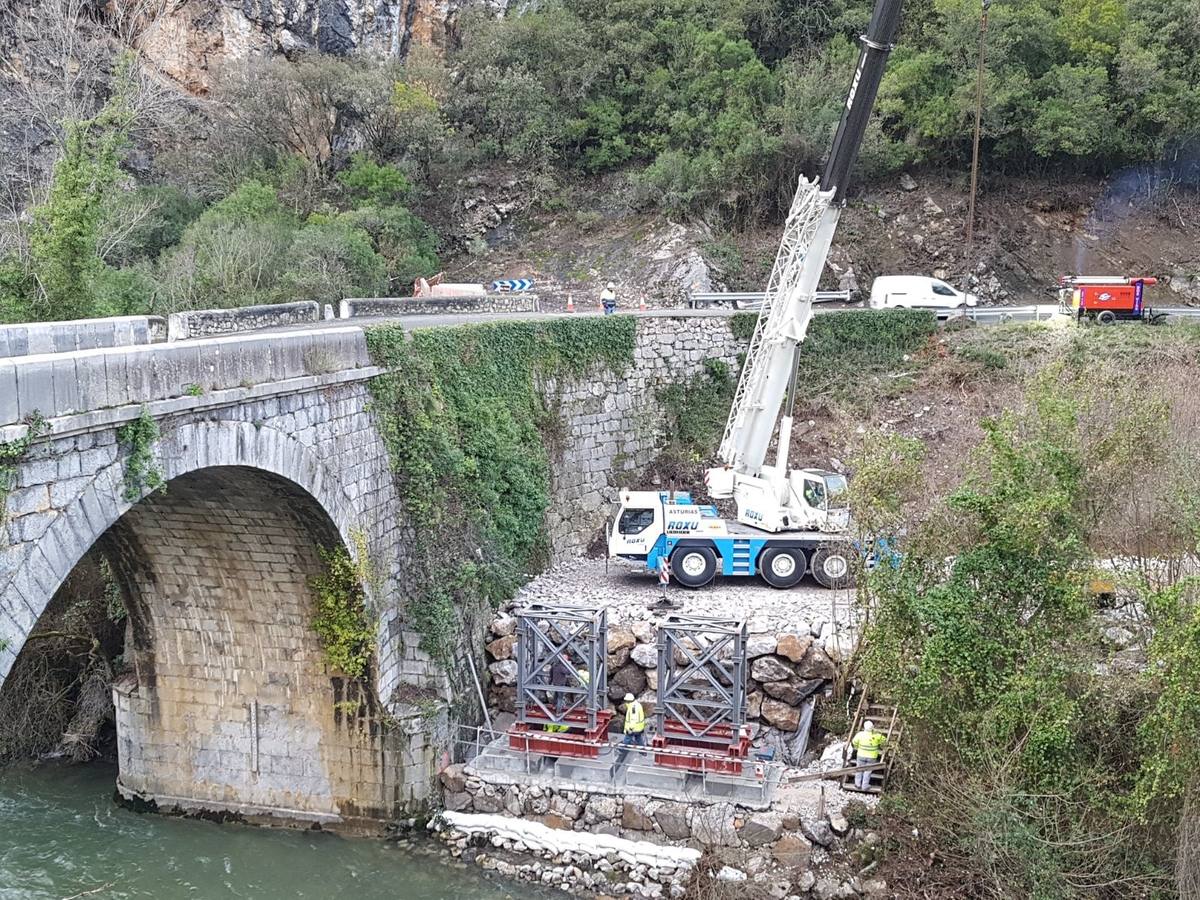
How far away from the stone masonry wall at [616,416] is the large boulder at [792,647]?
17.8 feet

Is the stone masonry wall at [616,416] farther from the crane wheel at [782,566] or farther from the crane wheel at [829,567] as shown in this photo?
the crane wheel at [829,567]

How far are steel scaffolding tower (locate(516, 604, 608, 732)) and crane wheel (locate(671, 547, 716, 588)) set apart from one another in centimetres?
302

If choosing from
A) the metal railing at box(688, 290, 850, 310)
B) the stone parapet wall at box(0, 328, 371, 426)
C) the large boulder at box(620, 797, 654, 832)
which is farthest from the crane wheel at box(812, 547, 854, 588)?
the metal railing at box(688, 290, 850, 310)

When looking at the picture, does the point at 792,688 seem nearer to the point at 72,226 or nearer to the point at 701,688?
the point at 701,688

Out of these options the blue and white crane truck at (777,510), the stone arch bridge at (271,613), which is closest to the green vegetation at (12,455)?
the stone arch bridge at (271,613)

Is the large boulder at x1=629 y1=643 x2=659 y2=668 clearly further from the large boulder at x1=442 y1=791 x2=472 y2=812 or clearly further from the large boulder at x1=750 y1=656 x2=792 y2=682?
the large boulder at x1=442 y1=791 x2=472 y2=812

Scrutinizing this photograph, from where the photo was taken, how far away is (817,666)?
46.8ft

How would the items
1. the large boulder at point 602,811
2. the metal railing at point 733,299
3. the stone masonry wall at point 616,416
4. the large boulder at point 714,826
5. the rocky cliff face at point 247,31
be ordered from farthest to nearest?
the rocky cliff face at point 247,31
the metal railing at point 733,299
the stone masonry wall at point 616,416
the large boulder at point 602,811
the large boulder at point 714,826

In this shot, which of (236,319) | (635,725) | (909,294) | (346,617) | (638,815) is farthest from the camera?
(909,294)

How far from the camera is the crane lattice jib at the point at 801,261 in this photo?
1470 centimetres

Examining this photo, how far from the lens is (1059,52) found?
30.0 m

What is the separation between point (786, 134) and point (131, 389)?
959 inches

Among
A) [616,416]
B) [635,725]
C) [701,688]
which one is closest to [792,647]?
[701,688]

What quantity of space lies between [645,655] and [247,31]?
87.8 ft
